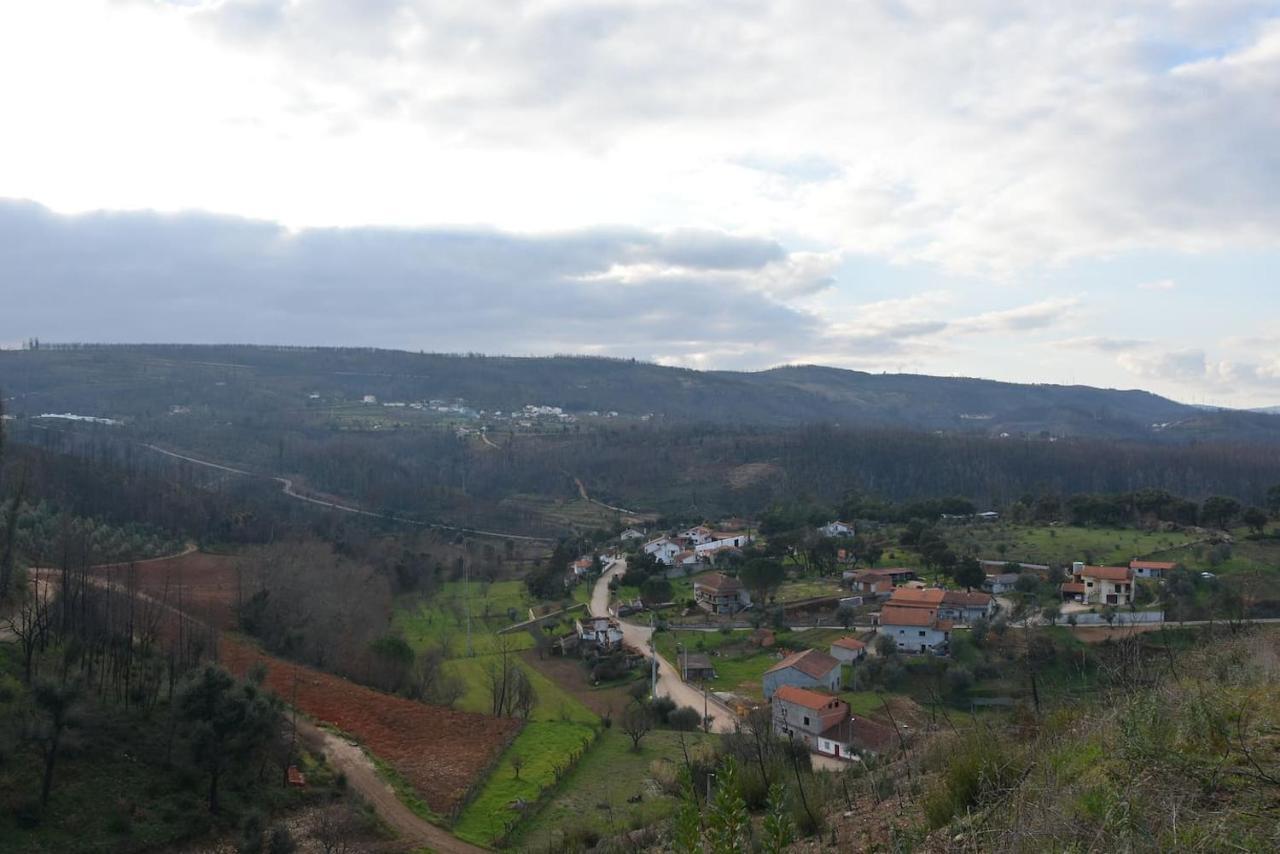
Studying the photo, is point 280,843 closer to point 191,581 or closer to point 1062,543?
point 191,581

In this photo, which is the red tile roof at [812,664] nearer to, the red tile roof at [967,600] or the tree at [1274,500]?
the red tile roof at [967,600]

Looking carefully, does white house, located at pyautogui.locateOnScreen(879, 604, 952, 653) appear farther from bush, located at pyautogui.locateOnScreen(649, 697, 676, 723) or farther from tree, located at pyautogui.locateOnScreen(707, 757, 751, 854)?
tree, located at pyautogui.locateOnScreen(707, 757, 751, 854)

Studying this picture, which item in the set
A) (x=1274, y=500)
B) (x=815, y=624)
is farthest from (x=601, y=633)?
(x=1274, y=500)

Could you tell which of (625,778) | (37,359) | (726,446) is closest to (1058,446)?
(726,446)

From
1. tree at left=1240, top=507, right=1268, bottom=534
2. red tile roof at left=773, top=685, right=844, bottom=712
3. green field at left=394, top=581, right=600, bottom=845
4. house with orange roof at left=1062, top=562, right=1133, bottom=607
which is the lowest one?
green field at left=394, top=581, right=600, bottom=845

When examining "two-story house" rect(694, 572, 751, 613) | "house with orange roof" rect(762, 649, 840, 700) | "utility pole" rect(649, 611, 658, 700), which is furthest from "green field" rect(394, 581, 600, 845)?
"two-story house" rect(694, 572, 751, 613)

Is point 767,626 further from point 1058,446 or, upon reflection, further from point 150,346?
point 150,346
